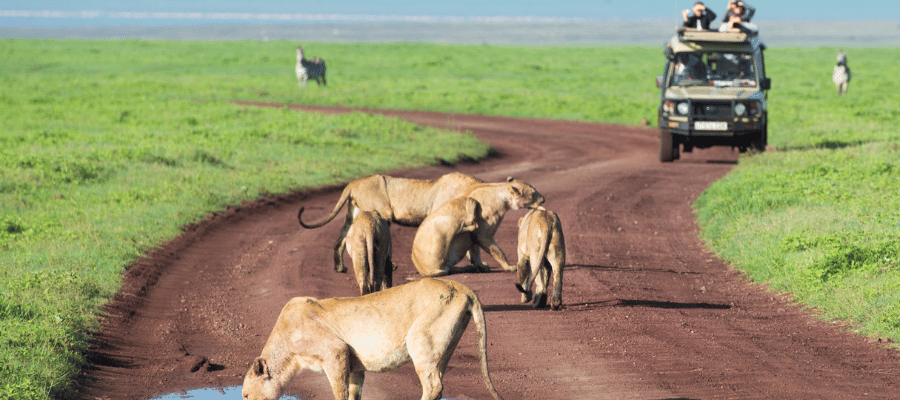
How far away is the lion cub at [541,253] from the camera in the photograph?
859 centimetres

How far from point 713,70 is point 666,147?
6.51ft

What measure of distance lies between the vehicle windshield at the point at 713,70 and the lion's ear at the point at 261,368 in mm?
16750

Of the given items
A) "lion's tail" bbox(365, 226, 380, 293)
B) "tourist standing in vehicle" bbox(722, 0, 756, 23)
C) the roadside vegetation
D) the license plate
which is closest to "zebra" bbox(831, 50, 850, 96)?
the roadside vegetation

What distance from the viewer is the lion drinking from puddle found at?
5.50 m

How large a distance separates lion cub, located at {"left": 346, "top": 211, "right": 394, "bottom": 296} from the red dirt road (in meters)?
0.95

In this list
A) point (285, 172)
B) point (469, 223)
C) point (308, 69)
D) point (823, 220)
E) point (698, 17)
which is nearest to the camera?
point (469, 223)

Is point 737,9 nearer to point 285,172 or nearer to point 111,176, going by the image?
point 285,172

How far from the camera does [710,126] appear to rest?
20.5 meters

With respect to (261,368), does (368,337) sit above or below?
above

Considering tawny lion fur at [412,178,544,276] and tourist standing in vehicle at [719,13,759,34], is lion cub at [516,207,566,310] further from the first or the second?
tourist standing in vehicle at [719,13,759,34]

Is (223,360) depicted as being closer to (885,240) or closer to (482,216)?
(482,216)

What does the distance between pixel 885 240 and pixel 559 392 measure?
18.7 ft

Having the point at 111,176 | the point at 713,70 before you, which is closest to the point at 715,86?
the point at 713,70

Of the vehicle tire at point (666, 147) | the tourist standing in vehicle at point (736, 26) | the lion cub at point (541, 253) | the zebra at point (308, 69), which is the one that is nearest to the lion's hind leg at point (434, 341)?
the lion cub at point (541, 253)
